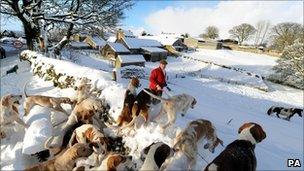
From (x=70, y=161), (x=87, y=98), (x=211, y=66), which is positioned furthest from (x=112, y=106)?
(x=211, y=66)

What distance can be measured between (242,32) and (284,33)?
19731mm

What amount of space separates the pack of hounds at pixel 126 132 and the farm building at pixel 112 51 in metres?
41.8

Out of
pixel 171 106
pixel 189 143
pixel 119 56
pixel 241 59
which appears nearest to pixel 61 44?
pixel 171 106

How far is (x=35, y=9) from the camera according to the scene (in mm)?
21562

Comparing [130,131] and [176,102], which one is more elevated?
[176,102]

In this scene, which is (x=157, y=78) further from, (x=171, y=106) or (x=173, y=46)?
(x=173, y=46)

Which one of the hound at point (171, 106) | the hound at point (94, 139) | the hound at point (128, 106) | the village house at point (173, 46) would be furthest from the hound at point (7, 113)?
the village house at point (173, 46)

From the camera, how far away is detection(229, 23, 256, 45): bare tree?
9450 cm

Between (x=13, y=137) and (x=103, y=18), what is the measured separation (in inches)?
564

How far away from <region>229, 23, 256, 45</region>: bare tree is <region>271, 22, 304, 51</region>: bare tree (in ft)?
40.5

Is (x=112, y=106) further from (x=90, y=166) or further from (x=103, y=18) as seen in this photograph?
(x=103, y=18)

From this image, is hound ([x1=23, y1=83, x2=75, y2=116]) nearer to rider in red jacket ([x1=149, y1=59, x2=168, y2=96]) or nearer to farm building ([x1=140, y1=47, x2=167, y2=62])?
rider in red jacket ([x1=149, y1=59, x2=168, y2=96])

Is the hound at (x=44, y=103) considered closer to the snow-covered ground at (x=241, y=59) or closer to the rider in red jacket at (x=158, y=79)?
the rider in red jacket at (x=158, y=79)

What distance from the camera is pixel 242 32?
310 feet
